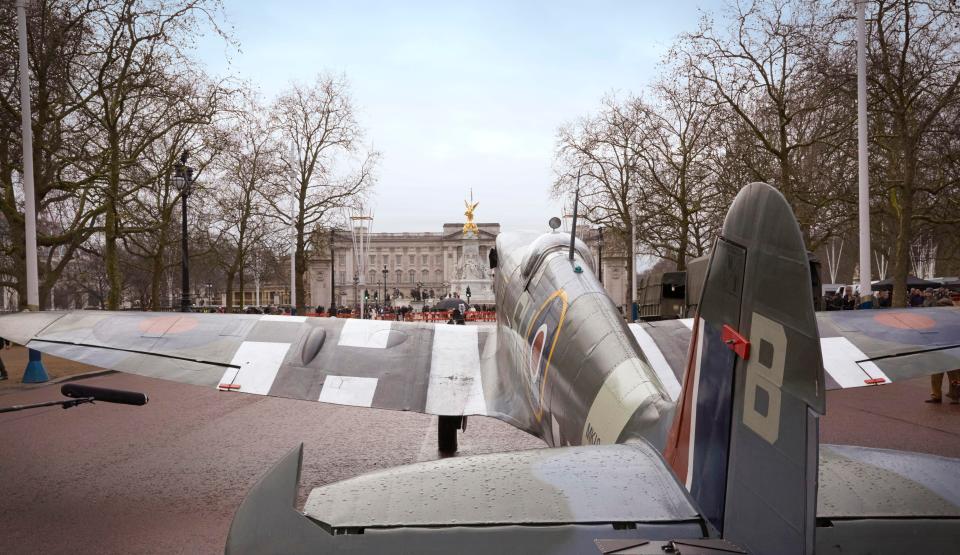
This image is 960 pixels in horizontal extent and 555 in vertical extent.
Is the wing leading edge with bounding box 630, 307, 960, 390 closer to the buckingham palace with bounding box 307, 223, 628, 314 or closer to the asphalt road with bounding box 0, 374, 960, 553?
the asphalt road with bounding box 0, 374, 960, 553

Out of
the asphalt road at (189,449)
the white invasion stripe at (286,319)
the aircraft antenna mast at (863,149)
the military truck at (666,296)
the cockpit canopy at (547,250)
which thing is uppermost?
the aircraft antenna mast at (863,149)

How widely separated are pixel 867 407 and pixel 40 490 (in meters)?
12.2

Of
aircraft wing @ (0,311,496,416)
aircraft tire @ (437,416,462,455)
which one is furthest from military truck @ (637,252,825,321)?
aircraft wing @ (0,311,496,416)

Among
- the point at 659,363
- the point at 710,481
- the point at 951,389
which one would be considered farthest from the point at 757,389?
the point at 951,389

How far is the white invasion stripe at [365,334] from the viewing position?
260 inches

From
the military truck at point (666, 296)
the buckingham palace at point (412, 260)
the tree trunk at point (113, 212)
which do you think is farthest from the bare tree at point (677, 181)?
the buckingham palace at point (412, 260)

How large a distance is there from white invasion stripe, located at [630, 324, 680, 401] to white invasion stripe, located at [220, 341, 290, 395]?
3.39 metres

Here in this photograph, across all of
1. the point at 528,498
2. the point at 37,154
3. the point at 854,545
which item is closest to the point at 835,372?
the point at 854,545

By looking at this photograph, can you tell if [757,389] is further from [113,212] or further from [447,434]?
[113,212]

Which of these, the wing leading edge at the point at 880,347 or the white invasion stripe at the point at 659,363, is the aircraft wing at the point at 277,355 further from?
the wing leading edge at the point at 880,347

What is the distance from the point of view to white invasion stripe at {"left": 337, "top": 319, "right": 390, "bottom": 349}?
6.61 m

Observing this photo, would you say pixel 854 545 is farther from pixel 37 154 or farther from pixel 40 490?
pixel 37 154

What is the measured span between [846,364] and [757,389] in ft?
13.7

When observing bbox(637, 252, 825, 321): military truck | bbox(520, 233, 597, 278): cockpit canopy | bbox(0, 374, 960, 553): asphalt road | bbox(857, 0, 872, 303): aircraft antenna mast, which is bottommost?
bbox(0, 374, 960, 553): asphalt road
